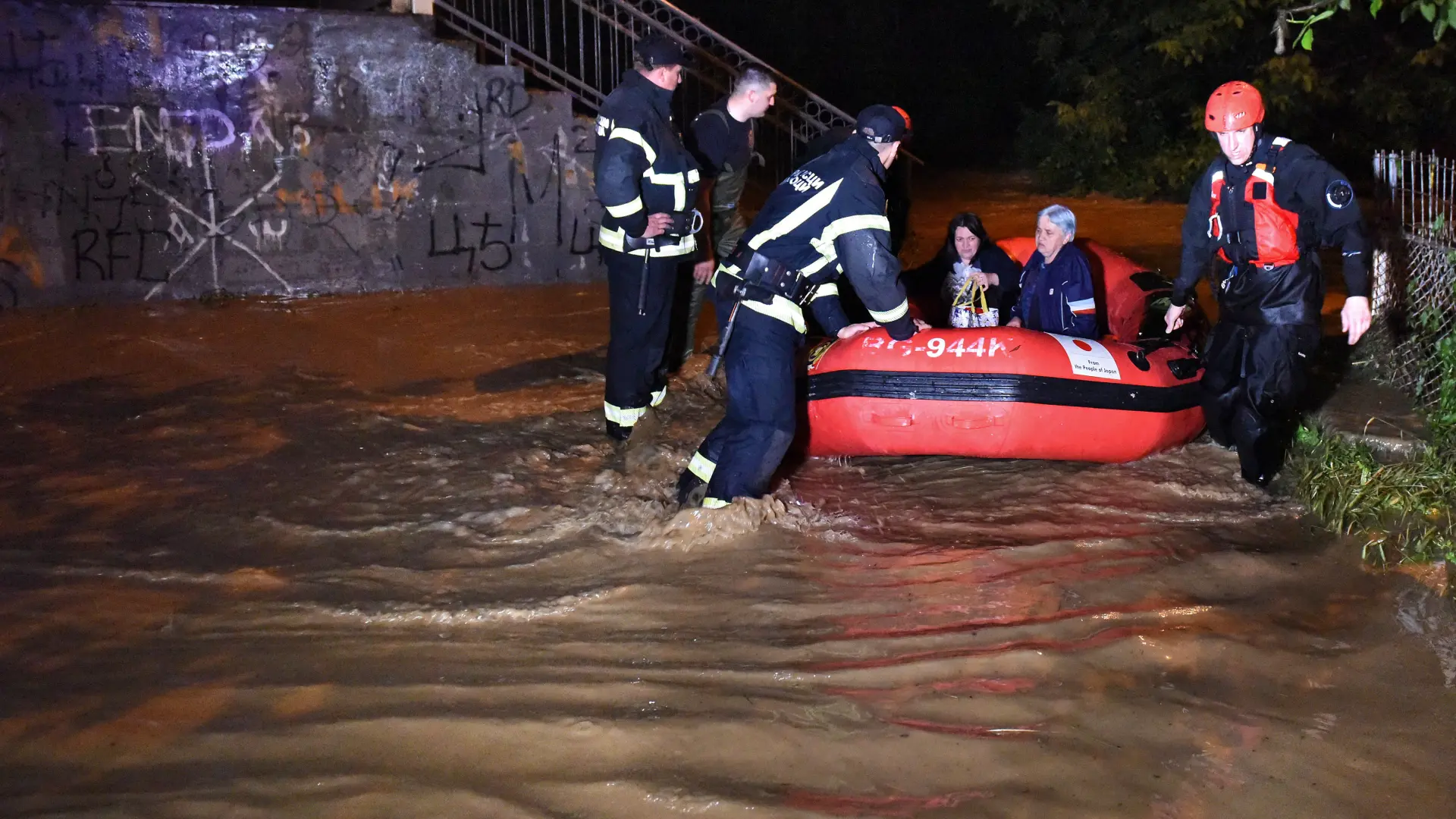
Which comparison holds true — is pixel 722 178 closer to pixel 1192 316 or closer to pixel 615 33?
pixel 1192 316

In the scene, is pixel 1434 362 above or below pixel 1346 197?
below

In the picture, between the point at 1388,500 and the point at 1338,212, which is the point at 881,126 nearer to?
the point at 1338,212

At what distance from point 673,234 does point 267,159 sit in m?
5.10

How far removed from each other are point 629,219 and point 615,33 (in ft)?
18.3

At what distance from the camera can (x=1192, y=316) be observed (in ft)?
21.4

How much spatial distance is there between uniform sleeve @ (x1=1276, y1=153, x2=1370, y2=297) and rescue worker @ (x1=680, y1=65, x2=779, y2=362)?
2.38 m

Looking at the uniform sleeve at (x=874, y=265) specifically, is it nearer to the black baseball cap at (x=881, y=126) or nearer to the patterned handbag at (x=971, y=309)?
the black baseball cap at (x=881, y=126)

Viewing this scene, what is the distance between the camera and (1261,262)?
16.1ft

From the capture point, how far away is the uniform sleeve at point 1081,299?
230 inches

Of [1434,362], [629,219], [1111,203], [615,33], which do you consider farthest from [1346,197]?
[1111,203]

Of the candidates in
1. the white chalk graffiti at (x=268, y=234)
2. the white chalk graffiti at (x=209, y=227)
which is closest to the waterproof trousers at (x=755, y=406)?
the white chalk graffiti at (x=268, y=234)

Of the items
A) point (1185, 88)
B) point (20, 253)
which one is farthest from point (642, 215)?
point (1185, 88)

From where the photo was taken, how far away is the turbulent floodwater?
10.7 feet

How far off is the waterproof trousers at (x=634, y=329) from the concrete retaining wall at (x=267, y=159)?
4.31 meters
